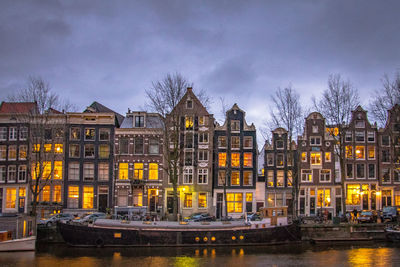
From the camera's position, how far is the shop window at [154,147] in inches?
2522

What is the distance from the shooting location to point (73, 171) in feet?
209

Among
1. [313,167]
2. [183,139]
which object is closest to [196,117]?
[183,139]

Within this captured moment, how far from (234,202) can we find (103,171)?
1888cm

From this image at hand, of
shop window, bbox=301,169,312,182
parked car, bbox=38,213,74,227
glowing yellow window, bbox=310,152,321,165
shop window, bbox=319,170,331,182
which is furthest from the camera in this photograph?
glowing yellow window, bbox=310,152,321,165

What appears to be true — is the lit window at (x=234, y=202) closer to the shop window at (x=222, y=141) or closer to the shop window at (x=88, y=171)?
the shop window at (x=222, y=141)

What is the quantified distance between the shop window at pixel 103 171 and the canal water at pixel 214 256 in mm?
18626

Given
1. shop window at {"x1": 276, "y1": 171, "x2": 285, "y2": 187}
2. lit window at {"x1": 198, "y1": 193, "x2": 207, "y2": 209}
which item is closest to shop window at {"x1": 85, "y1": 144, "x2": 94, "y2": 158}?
lit window at {"x1": 198, "y1": 193, "x2": 207, "y2": 209}

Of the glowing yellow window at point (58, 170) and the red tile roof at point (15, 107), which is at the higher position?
the red tile roof at point (15, 107)

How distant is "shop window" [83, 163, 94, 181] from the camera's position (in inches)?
2504

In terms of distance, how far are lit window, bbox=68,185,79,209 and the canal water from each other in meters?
17.2

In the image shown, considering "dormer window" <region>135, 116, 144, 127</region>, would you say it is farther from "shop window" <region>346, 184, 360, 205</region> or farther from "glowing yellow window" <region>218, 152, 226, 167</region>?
"shop window" <region>346, 184, 360, 205</region>

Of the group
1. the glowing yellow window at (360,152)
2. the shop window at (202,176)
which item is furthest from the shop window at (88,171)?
the glowing yellow window at (360,152)

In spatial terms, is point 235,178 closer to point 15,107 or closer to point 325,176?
point 325,176

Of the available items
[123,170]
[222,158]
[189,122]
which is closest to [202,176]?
[222,158]
